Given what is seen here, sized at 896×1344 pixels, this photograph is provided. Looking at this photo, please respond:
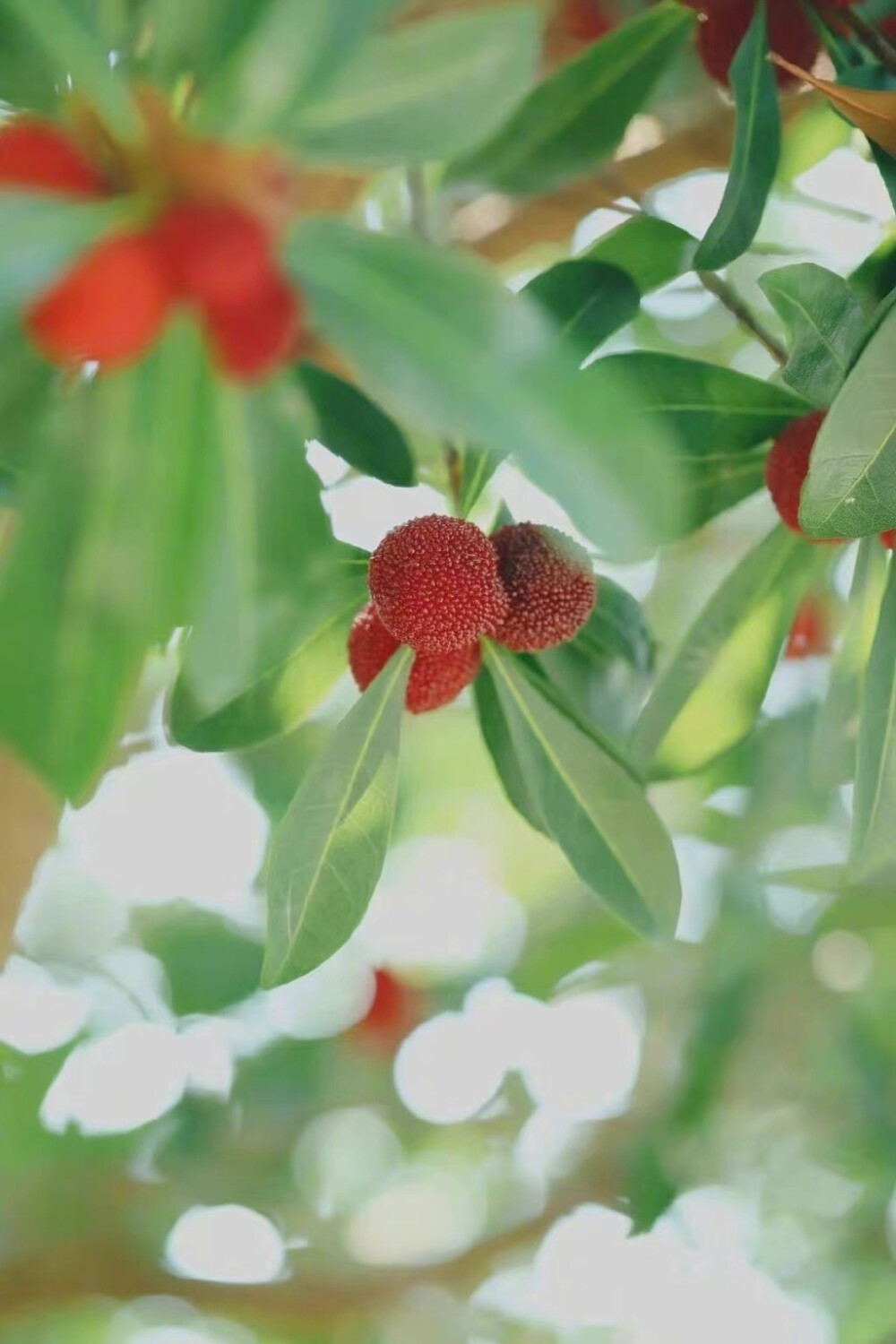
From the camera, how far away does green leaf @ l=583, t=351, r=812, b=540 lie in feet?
2.80

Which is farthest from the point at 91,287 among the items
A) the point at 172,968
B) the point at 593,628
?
the point at 172,968

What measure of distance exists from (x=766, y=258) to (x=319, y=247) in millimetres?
1056

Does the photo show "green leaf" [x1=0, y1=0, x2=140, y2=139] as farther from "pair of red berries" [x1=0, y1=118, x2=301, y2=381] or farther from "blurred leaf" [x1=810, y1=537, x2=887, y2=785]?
"blurred leaf" [x1=810, y1=537, x2=887, y2=785]

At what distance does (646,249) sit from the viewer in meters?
0.83

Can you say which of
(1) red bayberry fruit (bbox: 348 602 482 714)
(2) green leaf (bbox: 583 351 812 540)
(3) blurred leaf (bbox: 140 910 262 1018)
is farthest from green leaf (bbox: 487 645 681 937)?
(3) blurred leaf (bbox: 140 910 262 1018)

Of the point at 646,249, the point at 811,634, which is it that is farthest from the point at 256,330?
Answer: the point at 811,634

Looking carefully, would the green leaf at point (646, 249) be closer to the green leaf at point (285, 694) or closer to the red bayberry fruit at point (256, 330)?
the green leaf at point (285, 694)

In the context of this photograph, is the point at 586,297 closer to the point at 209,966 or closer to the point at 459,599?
the point at 459,599

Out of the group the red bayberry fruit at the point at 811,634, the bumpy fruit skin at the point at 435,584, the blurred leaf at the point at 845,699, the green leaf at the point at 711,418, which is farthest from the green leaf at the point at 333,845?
the red bayberry fruit at the point at 811,634

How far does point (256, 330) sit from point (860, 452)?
33cm

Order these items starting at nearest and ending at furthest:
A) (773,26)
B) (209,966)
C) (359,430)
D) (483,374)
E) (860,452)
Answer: (483,374) → (860,452) → (359,430) → (773,26) → (209,966)

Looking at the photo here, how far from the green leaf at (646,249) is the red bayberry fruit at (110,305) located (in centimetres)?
42

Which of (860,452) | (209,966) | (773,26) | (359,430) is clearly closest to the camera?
(860,452)

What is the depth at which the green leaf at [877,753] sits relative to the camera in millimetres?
760
